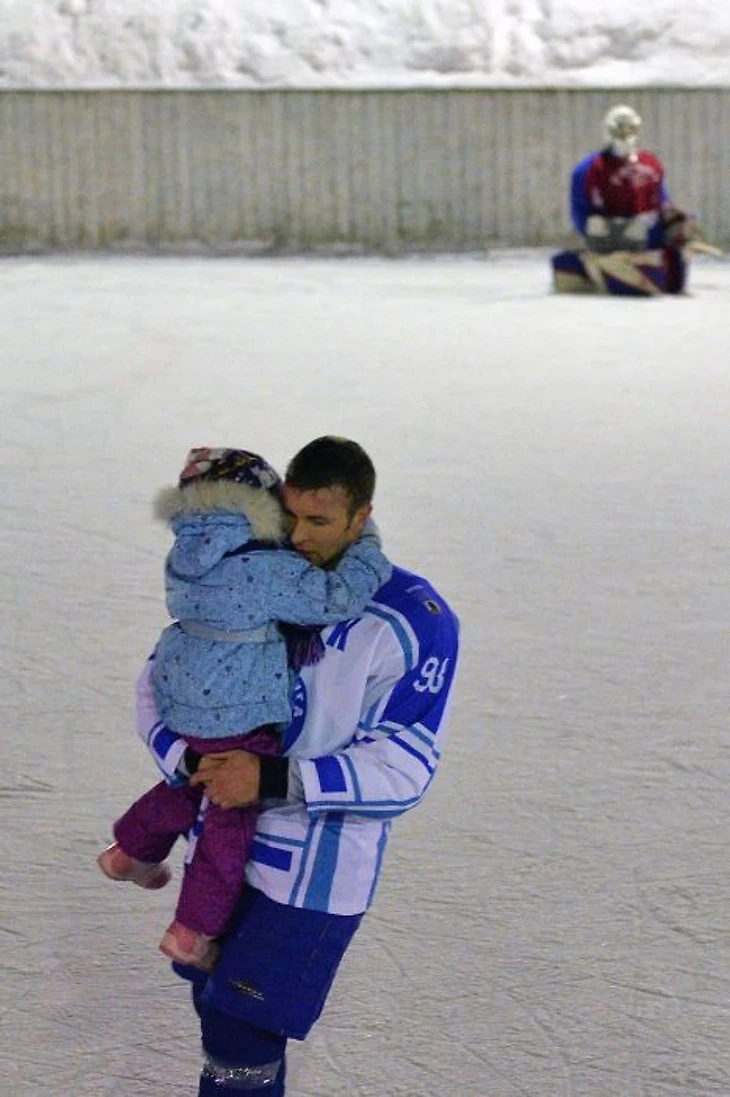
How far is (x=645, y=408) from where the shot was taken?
8.20 metres

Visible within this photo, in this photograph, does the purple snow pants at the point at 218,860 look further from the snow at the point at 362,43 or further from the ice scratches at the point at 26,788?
the snow at the point at 362,43

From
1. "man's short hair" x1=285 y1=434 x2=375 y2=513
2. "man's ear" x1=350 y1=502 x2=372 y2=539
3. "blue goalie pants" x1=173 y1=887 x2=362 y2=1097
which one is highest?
"man's short hair" x1=285 y1=434 x2=375 y2=513

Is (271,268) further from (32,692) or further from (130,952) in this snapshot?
(130,952)

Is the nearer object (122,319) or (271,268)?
(122,319)

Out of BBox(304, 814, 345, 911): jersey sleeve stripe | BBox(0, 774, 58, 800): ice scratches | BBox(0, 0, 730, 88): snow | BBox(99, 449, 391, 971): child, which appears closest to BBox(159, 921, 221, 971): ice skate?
BBox(99, 449, 391, 971): child

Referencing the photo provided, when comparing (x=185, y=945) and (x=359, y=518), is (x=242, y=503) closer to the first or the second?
(x=359, y=518)

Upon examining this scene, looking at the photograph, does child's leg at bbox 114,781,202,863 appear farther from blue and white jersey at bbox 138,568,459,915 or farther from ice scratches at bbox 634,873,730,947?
ice scratches at bbox 634,873,730,947

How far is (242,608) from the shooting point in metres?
1.90

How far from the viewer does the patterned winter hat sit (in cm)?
193

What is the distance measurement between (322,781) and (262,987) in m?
0.21

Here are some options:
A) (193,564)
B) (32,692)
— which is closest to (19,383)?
(32,692)

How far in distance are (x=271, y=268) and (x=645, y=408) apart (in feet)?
24.2

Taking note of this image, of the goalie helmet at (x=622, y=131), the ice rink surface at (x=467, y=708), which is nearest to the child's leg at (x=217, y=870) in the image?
the ice rink surface at (x=467, y=708)

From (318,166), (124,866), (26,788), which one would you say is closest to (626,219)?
(318,166)
